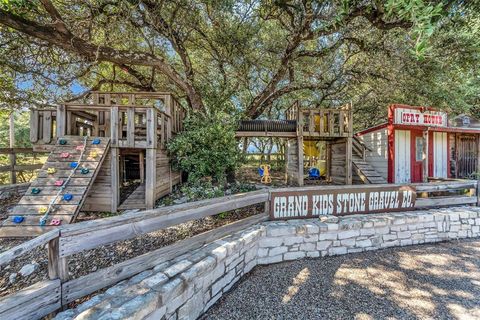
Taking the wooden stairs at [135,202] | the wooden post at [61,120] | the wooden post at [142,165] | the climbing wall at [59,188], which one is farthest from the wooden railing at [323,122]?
the wooden post at [61,120]

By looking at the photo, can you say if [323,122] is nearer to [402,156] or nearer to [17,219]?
[402,156]

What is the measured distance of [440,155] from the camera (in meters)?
8.67

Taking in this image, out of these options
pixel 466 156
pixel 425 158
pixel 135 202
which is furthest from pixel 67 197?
pixel 466 156

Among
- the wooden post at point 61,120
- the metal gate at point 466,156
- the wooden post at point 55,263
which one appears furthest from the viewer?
the metal gate at point 466,156

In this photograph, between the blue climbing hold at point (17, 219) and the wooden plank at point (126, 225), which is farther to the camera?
the blue climbing hold at point (17, 219)

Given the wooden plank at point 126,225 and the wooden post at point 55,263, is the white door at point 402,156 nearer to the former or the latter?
the wooden plank at point 126,225

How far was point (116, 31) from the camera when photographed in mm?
6070

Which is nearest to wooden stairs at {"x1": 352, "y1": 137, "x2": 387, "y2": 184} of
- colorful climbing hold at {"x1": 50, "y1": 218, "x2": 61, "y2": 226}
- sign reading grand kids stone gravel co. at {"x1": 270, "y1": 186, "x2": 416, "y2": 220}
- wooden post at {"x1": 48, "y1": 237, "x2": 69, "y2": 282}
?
sign reading grand kids stone gravel co. at {"x1": 270, "y1": 186, "x2": 416, "y2": 220}

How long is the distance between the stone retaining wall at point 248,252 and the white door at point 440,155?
3957 mm

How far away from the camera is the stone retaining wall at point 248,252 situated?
1998 millimetres

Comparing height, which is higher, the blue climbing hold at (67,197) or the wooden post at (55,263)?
the blue climbing hold at (67,197)

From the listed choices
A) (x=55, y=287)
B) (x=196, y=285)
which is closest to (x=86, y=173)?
(x=55, y=287)

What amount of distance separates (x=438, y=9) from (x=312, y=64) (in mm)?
6253

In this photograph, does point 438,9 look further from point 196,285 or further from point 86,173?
point 86,173
